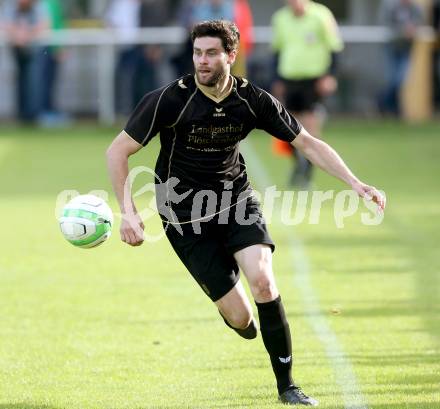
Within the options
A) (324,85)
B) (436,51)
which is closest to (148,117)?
(324,85)

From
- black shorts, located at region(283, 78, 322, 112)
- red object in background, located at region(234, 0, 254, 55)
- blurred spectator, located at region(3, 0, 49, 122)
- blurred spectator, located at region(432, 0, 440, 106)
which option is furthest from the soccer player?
blurred spectator, located at region(432, 0, 440, 106)

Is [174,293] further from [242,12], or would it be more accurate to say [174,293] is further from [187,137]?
[242,12]

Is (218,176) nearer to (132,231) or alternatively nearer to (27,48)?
(132,231)

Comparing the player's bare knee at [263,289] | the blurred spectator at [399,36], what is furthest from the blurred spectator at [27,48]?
the player's bare knee at [263,289]

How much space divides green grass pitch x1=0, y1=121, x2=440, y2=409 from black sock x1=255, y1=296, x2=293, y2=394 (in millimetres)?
191

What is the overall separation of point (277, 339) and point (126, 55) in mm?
17594

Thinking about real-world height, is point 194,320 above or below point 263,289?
below

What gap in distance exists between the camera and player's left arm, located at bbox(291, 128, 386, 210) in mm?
7094

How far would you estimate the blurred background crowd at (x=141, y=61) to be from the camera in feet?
76.9

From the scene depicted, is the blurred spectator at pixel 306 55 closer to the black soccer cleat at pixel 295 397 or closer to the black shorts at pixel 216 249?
the black shorts at pixel 216 249

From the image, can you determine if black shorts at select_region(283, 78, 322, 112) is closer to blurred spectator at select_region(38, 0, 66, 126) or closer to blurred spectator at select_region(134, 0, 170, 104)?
blurred spectator at select_region(134, 0, 170, 104)

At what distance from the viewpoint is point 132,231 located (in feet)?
22.8

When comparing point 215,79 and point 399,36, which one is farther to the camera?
point 399,36

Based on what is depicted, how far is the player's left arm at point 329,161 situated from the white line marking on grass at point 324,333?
43.3 inches
